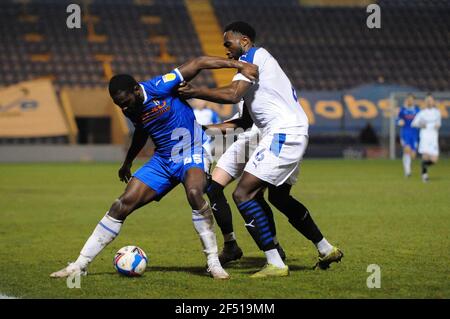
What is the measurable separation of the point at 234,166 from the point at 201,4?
3606 centimetres

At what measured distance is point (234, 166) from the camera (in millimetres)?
8578

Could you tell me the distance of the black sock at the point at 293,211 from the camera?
800 cm

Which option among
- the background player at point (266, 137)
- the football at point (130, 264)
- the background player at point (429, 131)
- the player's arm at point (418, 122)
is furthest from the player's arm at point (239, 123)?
the player's arm at point (418, 122)

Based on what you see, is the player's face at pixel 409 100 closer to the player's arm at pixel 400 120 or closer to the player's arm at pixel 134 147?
the player's arm at pixel 400 120

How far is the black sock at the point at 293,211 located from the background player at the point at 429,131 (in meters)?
14.3

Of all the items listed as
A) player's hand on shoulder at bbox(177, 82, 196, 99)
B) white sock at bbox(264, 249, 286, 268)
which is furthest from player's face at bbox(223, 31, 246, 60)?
white sock at bbox(264, 249, 286, 268)

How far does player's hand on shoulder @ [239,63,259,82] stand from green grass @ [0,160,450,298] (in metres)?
1.76

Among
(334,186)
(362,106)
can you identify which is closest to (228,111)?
(362,106)

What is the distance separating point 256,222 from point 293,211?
595mm

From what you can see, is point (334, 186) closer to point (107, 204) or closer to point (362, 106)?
point (107, 204)

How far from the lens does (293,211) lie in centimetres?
802

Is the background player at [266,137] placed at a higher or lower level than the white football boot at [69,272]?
higher

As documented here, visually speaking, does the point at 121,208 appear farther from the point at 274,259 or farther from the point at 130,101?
the point at 274,259

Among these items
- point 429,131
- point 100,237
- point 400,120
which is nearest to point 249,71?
point 100,237
